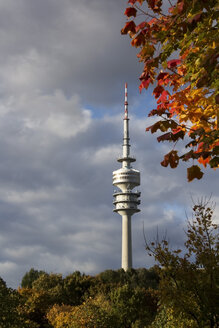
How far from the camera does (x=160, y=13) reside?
7.55 metres

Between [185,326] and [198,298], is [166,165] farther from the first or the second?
[185,326]

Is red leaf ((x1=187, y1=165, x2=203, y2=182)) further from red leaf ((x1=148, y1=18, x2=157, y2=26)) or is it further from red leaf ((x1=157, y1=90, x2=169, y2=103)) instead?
red leaf ((x1=148, y1=18, x2=157, y2=26))

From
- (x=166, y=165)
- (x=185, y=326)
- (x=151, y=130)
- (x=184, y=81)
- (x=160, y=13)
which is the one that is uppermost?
(x=160, y=13)

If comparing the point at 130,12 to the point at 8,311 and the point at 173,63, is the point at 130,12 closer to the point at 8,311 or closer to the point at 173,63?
the point at 173,63

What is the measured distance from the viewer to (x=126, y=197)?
120750mm

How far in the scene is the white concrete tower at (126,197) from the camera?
4714 inches

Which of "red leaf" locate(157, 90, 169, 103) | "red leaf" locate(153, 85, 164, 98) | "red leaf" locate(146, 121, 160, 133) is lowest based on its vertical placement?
"red leaf" locate(146, 121, 160, 133)

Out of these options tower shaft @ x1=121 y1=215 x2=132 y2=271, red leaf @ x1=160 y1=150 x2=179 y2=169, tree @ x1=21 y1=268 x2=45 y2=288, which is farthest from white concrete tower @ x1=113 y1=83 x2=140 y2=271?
red leaf @ x1=160 y1=150 x2=179 y2=169

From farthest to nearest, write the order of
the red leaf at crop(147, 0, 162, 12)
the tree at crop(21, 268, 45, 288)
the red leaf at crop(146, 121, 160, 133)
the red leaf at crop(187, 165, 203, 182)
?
the tree at crop(21, 268, 45, 288) < the red leaf at crop(147, 0, 162, 12) < the red leaf at crop(146, 121, 160, 133) < the red leaf at crop(187, 165, 203, 182)

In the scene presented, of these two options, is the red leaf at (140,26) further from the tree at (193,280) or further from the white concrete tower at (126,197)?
the white concrete tower at (126,197)

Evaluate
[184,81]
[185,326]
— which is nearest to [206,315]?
[185,326]

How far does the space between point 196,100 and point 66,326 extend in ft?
84.6

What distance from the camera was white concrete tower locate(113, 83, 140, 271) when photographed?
119738 mm

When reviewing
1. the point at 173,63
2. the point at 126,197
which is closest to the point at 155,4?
the point at 173,63
